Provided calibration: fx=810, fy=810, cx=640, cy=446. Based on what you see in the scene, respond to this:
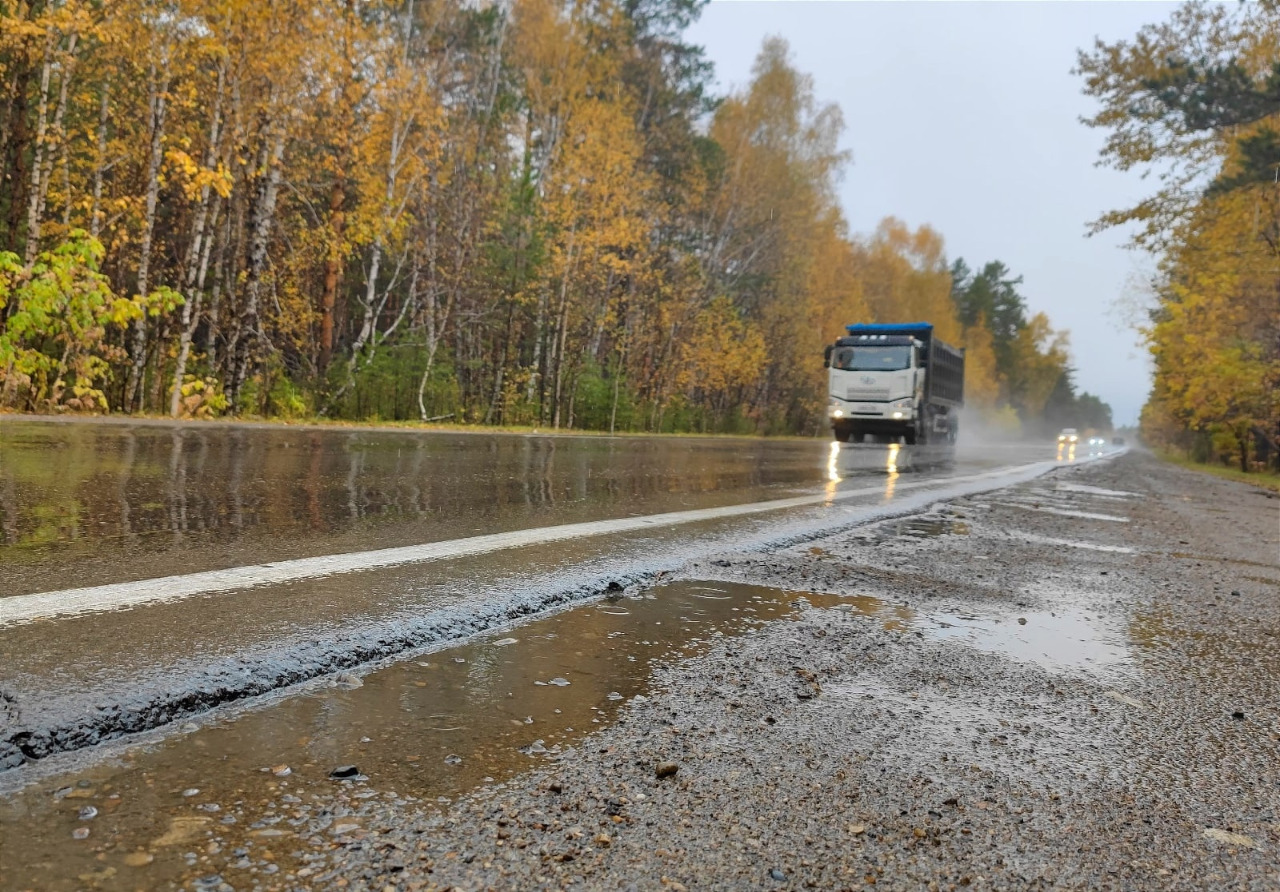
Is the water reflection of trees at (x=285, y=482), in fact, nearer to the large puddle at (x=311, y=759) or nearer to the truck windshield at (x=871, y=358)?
the large puddle at (x=311, y=759)

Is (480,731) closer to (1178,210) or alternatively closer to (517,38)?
(1178,210)

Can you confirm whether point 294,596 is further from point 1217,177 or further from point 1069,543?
point 1217,177

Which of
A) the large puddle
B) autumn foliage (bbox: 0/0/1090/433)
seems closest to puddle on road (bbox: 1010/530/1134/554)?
the large puddle

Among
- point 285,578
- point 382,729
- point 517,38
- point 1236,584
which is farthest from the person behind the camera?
point 517,38

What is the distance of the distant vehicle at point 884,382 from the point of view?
23844mm

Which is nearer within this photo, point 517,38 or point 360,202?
point 360,202

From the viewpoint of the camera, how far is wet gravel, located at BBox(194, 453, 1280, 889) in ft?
4.37

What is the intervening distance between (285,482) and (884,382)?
20849 mm

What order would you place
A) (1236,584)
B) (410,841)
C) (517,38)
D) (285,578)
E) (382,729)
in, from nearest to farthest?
(410,841)
(382,729)
(285,578)
(1236,584)
(517,38)

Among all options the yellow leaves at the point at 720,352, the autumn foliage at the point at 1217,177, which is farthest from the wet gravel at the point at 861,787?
the yellow leaves at the point at 720,352

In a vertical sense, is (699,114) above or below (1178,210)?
above

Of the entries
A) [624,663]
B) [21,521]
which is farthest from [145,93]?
[624,663]

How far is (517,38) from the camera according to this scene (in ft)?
88.0

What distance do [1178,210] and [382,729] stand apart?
2601 cm
